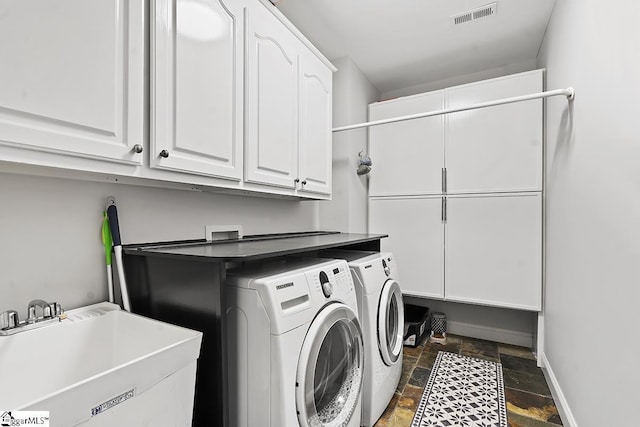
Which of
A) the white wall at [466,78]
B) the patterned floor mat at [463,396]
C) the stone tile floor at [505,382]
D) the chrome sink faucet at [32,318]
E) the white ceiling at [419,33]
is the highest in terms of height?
the white ceiling at [419,33]

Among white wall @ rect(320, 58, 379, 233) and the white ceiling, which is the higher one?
the white ceiling

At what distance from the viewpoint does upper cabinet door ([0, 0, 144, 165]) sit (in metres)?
0.84

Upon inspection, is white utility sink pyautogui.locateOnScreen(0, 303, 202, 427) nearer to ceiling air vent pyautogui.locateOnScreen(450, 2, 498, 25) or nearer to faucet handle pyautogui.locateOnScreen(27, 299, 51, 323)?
faucet handle pyautogui.locateOnScreen(27, 299, 51, 323)

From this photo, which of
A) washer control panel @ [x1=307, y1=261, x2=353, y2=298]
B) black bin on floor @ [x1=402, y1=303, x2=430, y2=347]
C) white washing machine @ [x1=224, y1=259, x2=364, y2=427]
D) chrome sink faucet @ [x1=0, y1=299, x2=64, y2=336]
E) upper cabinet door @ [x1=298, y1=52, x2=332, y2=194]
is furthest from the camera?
black bin on floor @ [x1=402, y1=303, x2=430, y2=347]

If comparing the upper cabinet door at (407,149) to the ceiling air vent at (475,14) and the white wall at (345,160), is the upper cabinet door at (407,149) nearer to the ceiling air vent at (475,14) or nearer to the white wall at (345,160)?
the white wall at (345,160)

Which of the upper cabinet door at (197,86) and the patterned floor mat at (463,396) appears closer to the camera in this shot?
the upper cabinet door at (197,86)

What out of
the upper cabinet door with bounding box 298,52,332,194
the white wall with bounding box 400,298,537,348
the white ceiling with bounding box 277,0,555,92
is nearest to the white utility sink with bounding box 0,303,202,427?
the upper cabinet door with bounding box 298,52,332,194

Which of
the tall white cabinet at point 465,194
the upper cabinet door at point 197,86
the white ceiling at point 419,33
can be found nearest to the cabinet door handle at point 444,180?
the tall white cabinet at point 465,194

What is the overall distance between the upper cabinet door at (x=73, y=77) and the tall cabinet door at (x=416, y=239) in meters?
2.32

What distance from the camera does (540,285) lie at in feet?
7.95

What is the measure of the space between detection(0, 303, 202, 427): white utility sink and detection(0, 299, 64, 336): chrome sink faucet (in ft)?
0.10

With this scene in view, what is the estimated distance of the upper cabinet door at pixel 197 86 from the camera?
120cm

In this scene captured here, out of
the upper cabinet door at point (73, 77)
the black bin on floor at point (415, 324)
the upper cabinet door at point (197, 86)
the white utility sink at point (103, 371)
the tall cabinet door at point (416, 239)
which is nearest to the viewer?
the white utility sink at point (103, 371)

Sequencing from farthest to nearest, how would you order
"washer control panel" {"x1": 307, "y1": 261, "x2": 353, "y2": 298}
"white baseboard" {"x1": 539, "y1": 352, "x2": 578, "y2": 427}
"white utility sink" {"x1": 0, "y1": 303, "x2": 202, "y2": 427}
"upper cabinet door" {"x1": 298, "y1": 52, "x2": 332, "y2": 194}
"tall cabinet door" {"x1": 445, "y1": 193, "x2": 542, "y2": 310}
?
"tall cabinet door" {"x1": 445, "y1": 193, "x2": 542, "y2": 310}, "upper cabinet door" {"x1": 298, "y1": 52, "x2": 332, "y2": 194}, "white baseboard" {"x1": 539, "y1": 352, "x2": 578, "y2": 427}, "washer control panel" {"x1": 307, "y1": 261, "x2": 353, "y2": 298}, "white utility sink" {"x1": 0, "y1": 303, "x2": 202, "y2": 427}
